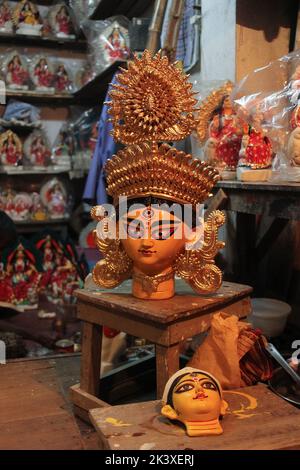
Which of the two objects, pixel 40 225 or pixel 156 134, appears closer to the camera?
pixel 156 134

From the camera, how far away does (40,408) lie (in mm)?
1225

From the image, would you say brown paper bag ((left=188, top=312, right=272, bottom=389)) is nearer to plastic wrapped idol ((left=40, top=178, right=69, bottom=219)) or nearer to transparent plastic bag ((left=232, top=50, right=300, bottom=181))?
transparent plastic bag ((left=232, top=50, right=300, bottom=181))

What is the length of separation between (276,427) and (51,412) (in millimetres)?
583

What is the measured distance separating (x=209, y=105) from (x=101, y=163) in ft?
3.22

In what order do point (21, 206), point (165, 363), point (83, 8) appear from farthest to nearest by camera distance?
point (21, 206) → point (83, 8) → point (165, 363)

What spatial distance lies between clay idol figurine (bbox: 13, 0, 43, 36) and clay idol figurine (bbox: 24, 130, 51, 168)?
0.73 metres

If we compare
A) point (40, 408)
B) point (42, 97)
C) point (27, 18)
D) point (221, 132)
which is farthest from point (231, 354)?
point (27, 18)

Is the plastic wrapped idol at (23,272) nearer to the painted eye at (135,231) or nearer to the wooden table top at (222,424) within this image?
the painted eye at (135,231)

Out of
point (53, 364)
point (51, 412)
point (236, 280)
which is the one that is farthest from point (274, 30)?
point (51, 412)

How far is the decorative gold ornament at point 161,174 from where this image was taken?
1.09 m

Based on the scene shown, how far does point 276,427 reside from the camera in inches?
34.7

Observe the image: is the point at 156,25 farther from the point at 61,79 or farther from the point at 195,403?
the point at 195,403

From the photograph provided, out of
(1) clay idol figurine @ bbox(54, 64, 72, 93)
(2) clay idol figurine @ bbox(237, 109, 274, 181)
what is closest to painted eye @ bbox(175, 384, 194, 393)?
(2) clay idol figurine @ bbox(237, 109, 274, 181)

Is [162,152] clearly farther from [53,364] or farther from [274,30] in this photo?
[274,30]
